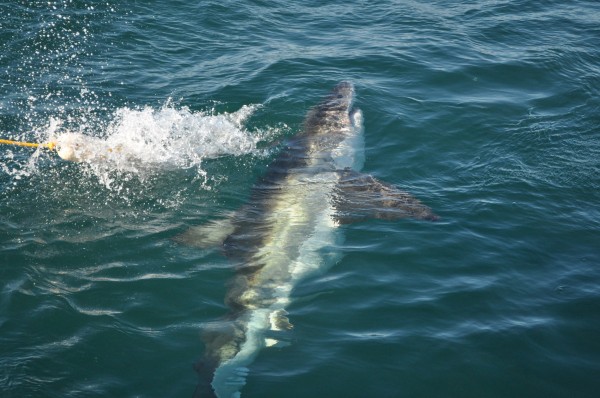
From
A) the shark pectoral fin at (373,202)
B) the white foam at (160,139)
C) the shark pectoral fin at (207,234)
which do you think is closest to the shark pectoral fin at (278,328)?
the shark pectoral fin at (207,234)

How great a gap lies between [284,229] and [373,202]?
168 cm

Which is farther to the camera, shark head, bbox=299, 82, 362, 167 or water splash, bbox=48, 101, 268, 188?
shark head, bbox=299, 82, 362, 167

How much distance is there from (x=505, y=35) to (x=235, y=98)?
8.94 m

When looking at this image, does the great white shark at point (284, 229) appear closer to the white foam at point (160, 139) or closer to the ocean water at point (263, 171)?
the ocean water at point (263, 171)

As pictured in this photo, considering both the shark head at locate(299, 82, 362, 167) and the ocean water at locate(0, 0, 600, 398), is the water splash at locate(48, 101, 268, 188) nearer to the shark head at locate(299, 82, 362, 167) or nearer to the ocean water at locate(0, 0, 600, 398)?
the ocean water at locate(0, 0, 600, 398)

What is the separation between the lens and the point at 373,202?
34.6ft

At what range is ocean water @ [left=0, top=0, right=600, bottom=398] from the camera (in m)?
7.41

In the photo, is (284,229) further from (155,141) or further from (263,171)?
(155,141)

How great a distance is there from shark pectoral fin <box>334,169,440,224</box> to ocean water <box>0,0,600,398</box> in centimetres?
35

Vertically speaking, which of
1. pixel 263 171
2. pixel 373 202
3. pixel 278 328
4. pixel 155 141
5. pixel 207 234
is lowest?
pixel 278 328

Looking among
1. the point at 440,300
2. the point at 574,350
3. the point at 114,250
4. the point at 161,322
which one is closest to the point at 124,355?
the point at 161,322

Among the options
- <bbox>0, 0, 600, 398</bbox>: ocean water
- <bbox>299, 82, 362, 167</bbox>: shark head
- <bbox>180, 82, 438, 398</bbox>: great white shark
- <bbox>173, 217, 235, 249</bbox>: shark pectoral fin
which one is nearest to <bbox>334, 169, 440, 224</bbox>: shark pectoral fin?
<bbox>180, 82, 438, 398</bbox>: great white shark

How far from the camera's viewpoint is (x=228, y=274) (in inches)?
352

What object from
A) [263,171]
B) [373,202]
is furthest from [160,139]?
[373,202]
